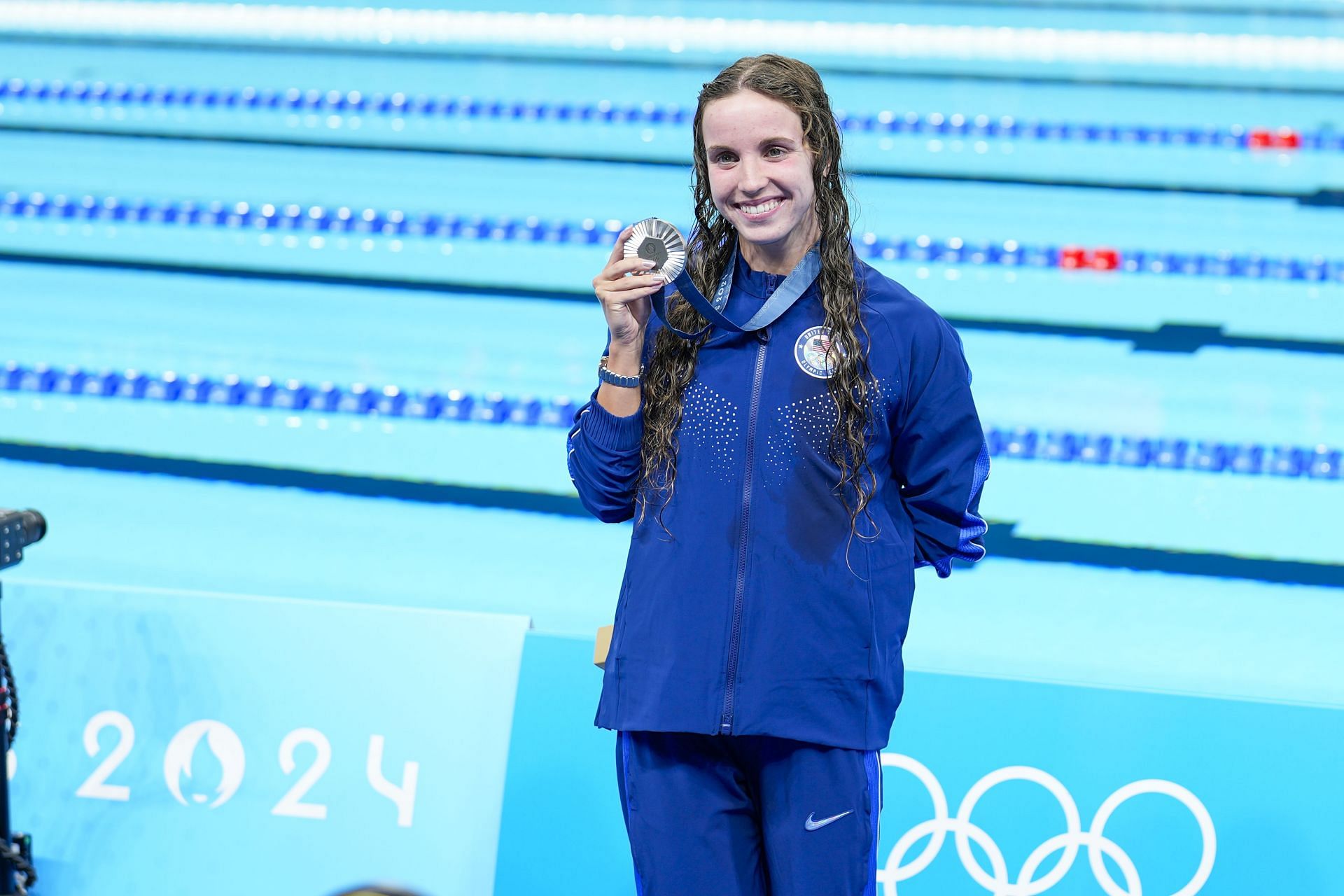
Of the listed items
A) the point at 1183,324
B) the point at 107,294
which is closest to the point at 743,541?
the point at 1183,324

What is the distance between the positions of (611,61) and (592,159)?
74 cm

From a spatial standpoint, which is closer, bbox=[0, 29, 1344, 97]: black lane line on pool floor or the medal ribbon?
the medal ribbon

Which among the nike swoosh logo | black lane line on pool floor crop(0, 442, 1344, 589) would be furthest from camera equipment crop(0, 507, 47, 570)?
black lane line on pool floor crop(0, 442, 1344, 589)

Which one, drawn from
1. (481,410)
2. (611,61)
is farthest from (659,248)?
(611,61)

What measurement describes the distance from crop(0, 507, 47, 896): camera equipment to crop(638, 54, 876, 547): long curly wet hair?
1048mm

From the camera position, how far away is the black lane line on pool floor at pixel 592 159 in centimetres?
458

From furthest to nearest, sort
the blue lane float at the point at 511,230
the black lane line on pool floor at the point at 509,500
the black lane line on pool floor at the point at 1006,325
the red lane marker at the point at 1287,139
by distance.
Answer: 1. the red lane marker at the point at 1287,139
2. the blue lane float at the point at 511,230
3. the black lane line on pool floor at the point at 1006,325
4. the black lane line on pool floor at the point at 509,500

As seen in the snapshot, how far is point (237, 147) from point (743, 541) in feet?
14.0

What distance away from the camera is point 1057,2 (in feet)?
18.0

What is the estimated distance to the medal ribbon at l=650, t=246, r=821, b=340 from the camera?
129 cm

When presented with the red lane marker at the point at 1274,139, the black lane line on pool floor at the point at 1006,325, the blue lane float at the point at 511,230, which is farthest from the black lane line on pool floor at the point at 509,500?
the red lane marker at the point at 1274,139

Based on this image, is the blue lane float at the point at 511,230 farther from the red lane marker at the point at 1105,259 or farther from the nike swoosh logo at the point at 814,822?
the nike swoosh logo at the point at 814,822

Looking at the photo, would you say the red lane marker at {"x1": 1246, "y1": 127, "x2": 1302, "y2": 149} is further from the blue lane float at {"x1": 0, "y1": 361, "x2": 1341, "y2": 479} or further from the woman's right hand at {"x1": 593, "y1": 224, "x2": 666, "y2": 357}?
the woman's right hand at {"x1": 593, "y1": 224, "x2": 666, "y2": 357}

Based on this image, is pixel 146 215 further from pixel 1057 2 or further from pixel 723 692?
pixel 723 692
